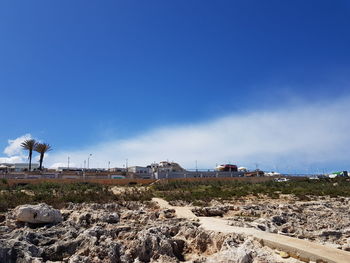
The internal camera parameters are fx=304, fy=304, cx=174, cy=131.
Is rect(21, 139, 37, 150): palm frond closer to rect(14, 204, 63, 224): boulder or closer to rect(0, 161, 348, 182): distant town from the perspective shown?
rect(0, 161, 348, 182): distant town

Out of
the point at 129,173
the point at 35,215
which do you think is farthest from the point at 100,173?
the point at 35,215

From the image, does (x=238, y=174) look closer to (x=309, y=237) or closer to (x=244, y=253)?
(x=309, y=237)

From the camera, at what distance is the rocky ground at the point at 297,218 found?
57.2 feet

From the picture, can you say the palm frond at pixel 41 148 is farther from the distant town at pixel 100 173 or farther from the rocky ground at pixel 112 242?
the rocky ground at pixel 112 242

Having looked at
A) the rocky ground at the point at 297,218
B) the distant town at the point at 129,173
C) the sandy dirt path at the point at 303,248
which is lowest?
the rocky ground at the point at 297,218

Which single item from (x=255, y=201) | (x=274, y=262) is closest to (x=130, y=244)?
(x=274, y=262)

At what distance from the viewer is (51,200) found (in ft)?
81.1

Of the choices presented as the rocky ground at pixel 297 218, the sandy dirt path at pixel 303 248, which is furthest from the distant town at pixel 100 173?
the sandy dirt path at pixel 303 248

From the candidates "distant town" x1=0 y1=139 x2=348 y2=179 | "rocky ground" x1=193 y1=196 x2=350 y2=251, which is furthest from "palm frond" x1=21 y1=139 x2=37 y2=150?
"rocky ground" x1=193 y1=196 x2=350 y2=251

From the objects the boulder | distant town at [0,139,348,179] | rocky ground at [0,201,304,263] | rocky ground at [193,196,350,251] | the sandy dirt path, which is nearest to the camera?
the sandy dirt path

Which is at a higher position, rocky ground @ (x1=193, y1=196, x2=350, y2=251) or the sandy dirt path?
the sandy dirt path

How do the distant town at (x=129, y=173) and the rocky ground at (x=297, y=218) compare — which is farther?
the distant town at (x=129, y=173)

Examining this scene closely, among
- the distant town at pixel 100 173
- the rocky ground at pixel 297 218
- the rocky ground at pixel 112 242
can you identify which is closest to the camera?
the rocky ground at pixel 112 242

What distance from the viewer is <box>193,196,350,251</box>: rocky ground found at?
57.2 feet
